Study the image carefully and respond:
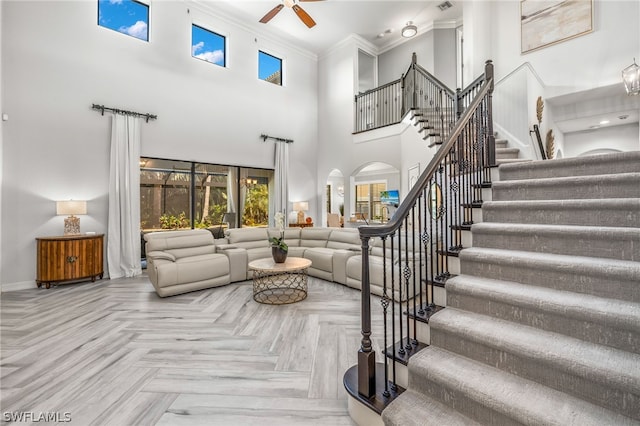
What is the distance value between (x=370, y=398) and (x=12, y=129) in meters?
6.69

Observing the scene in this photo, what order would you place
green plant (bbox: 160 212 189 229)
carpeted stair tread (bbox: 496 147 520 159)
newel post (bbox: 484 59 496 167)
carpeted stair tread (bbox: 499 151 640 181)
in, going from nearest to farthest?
carpeted stair tread (bbox: 499 151 640 181), newel post (bbox: 484 59 496 167), carpeted stair tread (bbox: 496 147 520 159), green plant (bbox: 160 212 189 229)

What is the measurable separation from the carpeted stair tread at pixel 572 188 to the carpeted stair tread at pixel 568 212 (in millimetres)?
166

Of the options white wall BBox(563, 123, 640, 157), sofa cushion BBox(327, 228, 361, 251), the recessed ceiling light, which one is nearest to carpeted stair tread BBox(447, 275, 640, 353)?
sofa cushion BBox(327, 228, 361, 251)

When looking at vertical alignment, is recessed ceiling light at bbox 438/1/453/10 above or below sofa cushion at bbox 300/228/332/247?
above

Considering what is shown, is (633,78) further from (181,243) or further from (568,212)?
(181,243)

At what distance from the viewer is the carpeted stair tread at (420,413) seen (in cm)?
143

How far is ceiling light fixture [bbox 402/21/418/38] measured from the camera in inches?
311

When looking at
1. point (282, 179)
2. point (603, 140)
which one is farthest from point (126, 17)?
point (603, 140)

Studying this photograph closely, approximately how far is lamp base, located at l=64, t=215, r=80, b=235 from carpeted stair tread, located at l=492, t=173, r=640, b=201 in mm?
6529

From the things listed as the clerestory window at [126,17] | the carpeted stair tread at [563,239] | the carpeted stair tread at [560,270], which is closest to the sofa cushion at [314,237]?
the carpeted stair tread at [563,239]

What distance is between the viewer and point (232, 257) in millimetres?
5121

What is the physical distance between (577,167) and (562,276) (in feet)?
4.47

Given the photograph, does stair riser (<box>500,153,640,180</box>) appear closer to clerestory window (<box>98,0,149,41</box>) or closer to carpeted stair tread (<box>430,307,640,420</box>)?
carpeted stair tread (<box>430,307,640,420</box>)

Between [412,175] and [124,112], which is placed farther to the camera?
[412,175]
